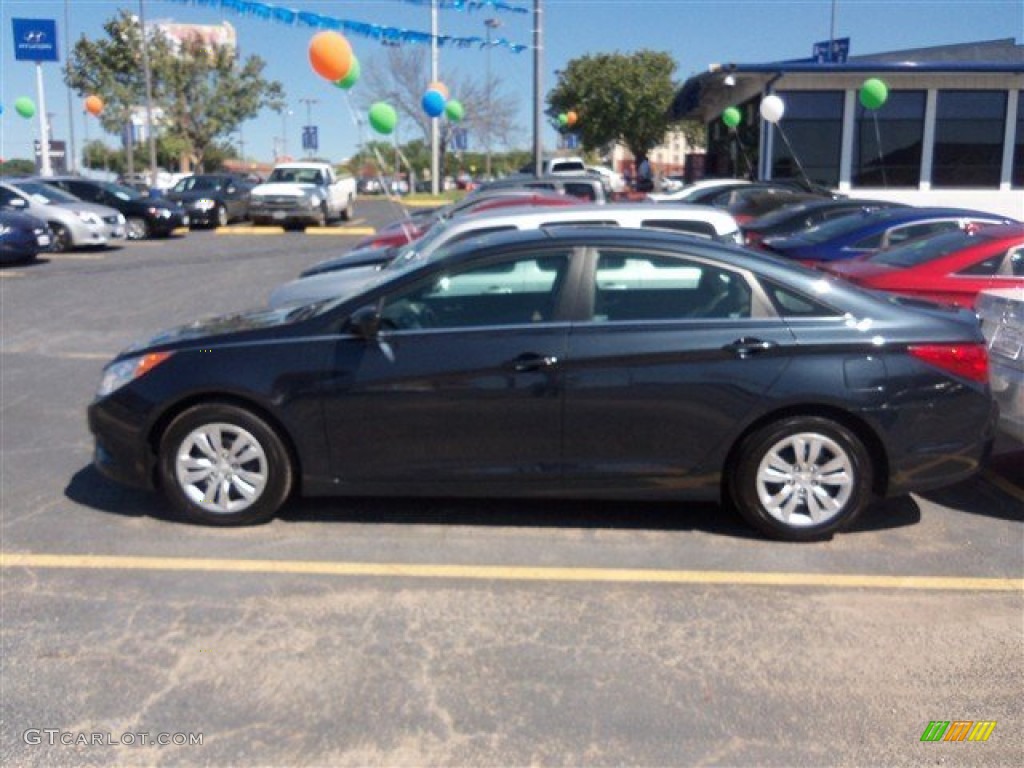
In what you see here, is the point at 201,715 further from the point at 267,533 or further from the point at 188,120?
the point at 188,120

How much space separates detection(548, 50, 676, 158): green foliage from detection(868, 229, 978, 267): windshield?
40795 mm

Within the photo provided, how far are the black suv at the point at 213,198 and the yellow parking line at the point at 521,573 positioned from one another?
1005 inches

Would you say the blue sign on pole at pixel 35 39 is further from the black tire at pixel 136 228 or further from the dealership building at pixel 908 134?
the dealership building at pixel 908 134

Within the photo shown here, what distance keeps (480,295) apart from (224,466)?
159 cm

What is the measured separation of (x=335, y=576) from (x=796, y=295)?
2.66 metres

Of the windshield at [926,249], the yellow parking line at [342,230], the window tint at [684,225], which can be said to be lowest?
the yellow parking line at [342,230]

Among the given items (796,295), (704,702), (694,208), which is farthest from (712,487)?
(694,208)

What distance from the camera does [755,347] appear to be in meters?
4.92

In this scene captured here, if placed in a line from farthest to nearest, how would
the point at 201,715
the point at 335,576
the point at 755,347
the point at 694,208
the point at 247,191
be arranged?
1. the point at 247,191
2. the point at 694,208
3. the point at 755,347
4. the point at 335,576
5. the point at 201,715

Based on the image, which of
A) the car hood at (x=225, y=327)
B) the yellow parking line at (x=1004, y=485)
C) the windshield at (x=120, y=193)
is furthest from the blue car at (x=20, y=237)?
the yellow parking line at (x=1004, y=485)

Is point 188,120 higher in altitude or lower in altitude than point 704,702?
higher

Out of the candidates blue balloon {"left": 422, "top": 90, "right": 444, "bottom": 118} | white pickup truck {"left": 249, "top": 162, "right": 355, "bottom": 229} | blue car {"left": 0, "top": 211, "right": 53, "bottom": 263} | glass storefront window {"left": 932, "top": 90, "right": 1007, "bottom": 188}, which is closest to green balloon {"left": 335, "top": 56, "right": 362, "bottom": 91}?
blue balloon {"left": 422, "top": 90, "right": 444, "bottom": 118}

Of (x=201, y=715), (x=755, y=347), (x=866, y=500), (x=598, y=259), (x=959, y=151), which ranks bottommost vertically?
(x=201, y=715)

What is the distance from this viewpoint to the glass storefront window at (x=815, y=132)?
25.6 meters
